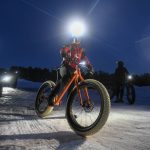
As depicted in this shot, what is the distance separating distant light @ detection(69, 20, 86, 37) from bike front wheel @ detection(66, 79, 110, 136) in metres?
1.78

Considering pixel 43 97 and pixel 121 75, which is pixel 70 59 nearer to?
pixel 43 97

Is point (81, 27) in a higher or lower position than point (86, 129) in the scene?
higher

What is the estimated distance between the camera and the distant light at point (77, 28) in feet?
22.7

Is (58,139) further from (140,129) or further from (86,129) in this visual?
(140,129)

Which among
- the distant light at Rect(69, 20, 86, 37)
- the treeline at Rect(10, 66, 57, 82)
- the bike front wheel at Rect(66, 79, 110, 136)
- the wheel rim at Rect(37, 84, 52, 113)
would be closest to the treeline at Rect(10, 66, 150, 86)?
the treeline at Rect(10, 66, 57, 82)

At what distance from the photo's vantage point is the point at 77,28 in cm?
704

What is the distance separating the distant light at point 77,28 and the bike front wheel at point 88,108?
178 cm

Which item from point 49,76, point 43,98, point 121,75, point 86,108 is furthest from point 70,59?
point 49,76

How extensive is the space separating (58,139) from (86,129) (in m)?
0.48

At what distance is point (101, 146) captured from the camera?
4.02 m

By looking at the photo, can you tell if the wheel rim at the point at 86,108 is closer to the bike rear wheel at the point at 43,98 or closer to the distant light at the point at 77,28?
the bike rear wheel at the point at 43,98

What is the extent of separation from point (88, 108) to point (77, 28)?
2.28 metres

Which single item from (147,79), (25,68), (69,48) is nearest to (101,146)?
(69,48)

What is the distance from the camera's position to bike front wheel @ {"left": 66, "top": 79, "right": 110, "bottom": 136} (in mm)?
4652
